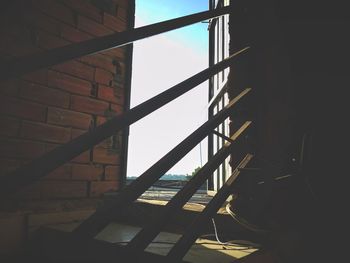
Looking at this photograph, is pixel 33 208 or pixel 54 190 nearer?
pixel 33 208

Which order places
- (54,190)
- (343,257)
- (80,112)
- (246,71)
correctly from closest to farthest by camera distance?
(343,257)
(246,71)
(54,190)
(80,112)

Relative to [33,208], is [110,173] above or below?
above

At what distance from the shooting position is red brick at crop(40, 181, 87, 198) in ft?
7.94

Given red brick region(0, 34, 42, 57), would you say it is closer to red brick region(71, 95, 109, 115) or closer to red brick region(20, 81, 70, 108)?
red brick region(20, 81, 70, 108)

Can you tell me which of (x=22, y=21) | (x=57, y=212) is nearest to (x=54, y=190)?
(x=57, y=212)

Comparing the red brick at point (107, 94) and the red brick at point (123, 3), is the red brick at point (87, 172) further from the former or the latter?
the red brick at point (123, 3)

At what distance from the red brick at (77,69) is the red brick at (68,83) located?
0.04 meters

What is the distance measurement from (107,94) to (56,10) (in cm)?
89

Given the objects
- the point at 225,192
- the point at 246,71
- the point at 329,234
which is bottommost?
the point at 329,234

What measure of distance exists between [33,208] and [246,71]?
193 centimetres

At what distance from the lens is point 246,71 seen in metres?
2.14

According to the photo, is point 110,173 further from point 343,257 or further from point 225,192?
point 343,257

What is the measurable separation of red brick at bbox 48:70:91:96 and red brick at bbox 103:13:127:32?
0.73 meters

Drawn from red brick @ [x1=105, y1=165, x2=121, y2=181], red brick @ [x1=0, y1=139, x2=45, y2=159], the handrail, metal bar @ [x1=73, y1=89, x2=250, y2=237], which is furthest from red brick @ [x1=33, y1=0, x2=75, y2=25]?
metal bar @ [x1=73, y1=89, x2=250, y2=237]
